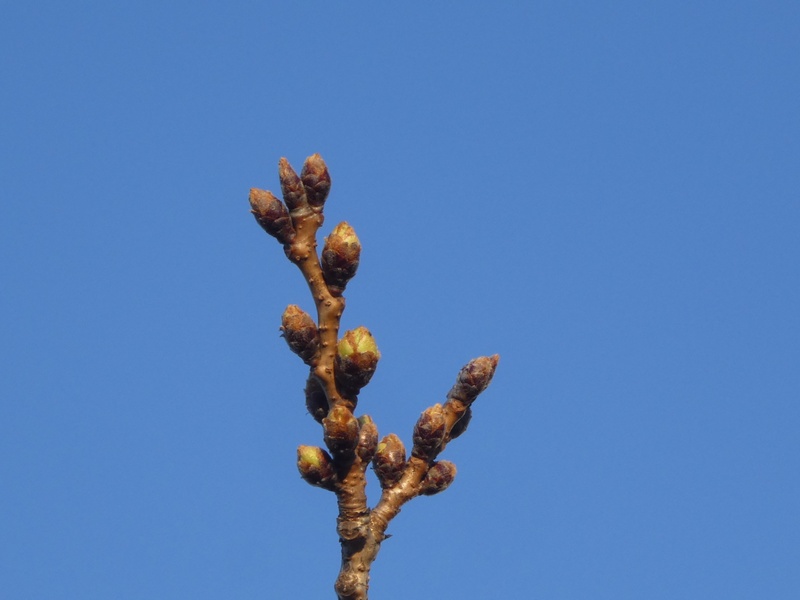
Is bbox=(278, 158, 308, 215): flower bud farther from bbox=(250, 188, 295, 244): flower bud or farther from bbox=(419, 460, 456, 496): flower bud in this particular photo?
bbox=(419, 460, 456, 496): flower bud

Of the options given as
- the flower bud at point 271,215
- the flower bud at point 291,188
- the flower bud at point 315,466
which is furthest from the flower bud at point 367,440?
the flower bud at point 291,188

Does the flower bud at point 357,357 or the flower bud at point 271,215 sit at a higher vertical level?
the flower bud at point 271,215

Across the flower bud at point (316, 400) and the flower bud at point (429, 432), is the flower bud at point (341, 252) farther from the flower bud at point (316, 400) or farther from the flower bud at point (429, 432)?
the flower bud at point (429, 432)

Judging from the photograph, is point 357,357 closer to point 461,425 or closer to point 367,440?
point 367,440

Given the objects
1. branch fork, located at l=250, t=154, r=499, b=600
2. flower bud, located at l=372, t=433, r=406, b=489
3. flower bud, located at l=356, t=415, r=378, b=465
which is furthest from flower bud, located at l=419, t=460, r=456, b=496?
flower bud, located at l=356, t=415, r=378, b=465

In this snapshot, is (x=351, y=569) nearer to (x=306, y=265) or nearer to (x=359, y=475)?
(x=359, y=475)
